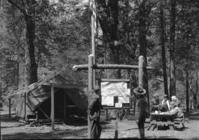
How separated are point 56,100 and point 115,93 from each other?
9.17 m

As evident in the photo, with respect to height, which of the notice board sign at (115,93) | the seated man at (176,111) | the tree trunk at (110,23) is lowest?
the seated man at (176,111)

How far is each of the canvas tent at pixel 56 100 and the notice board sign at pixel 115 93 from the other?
7002 millimetres

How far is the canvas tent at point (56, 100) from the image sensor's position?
18.5 m

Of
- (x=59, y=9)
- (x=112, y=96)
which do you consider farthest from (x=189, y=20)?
(x=112, y=96)

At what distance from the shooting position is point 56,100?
19.6 meters

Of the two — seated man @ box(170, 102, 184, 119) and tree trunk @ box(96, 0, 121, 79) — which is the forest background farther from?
seated man @ box(170, 102, 184, 119)

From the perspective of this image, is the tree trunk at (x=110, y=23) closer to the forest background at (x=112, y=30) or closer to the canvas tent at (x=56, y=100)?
the forest background at (x=112, y=30)

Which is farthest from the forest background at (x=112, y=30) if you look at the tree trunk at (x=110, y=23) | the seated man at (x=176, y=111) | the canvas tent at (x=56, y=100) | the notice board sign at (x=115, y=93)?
the notice board sign at (x=115, y=93)

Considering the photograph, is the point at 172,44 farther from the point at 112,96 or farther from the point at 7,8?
the point at 112,96

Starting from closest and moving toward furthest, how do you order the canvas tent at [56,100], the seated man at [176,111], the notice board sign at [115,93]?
the notice board sign at [115,93]
the seated man at [176,111]
the canvas tent at [56,100]

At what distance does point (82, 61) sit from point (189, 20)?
51.2 feet

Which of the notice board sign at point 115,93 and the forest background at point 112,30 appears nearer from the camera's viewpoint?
the notice board sign at point 115,93

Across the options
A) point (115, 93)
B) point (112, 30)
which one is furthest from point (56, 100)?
point (115, 93)

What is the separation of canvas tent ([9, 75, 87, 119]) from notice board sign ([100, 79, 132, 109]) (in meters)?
7.00
